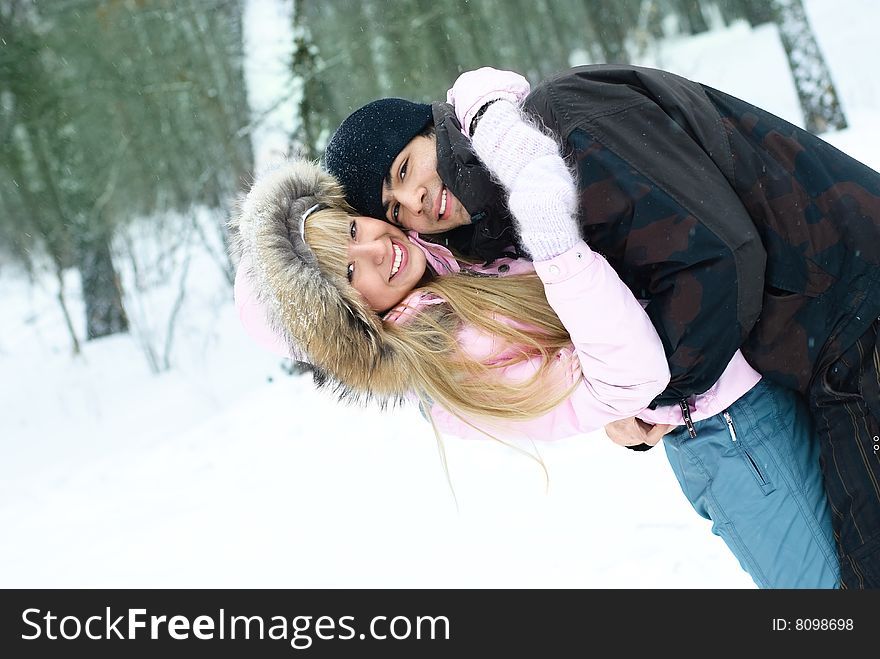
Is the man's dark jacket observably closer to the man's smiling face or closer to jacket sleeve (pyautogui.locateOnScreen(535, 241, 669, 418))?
jacket sleeve (pyautogui.locateOnScreen(535, 241, 669, 418))

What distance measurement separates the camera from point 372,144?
2.48 m

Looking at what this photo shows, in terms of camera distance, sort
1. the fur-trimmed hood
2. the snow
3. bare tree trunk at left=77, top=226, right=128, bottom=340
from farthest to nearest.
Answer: bare tree trunk at left=77, top=226, right=128, bottom=340
the snow
the fur-trimmed hood

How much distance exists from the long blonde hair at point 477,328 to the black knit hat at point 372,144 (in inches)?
5.6

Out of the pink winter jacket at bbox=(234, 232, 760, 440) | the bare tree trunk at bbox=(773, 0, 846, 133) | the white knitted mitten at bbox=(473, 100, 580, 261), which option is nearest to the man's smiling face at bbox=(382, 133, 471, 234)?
the pink winter jacket at bbox=(234, 232, 760, 440)

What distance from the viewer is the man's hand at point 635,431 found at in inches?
95.1

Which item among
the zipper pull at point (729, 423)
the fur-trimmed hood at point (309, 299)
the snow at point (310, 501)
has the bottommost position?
the snow at point (310, 501)

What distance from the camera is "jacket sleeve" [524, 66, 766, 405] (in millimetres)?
1943

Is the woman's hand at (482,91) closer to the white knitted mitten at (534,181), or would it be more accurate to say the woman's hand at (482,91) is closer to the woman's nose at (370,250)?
the white knitted mitten at (534,181)

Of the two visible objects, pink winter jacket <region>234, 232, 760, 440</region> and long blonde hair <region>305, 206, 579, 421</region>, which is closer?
pink winter jacket <region>234, 232, 760, 440</region>

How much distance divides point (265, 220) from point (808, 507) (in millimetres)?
1785

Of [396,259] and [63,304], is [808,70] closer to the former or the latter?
[396,259]

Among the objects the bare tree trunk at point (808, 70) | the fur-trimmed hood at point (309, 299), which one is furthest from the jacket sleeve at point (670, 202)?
the bare tree trunk at point (808, 70)

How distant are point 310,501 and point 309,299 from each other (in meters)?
2.84

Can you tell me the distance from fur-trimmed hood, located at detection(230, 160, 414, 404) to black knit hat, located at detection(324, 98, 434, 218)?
0.22ft
